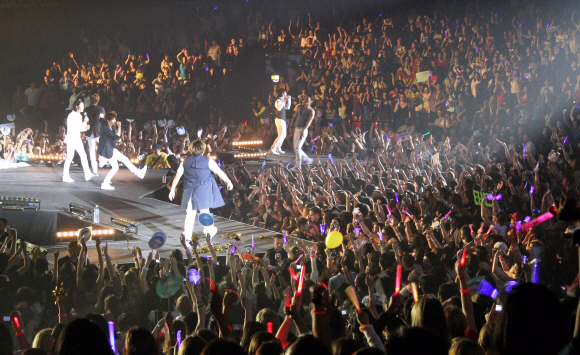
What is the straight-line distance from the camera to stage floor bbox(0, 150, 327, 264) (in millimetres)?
7852

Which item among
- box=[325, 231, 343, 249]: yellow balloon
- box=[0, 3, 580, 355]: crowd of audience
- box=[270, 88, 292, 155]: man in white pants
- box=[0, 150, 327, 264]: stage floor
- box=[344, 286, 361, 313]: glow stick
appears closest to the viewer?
box=[344, 286, 361, 313]: glow stick

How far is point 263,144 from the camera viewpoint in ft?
53.7

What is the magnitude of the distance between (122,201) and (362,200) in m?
4.52

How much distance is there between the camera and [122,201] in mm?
9680

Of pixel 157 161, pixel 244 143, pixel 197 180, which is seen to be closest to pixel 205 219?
pixel 197 180

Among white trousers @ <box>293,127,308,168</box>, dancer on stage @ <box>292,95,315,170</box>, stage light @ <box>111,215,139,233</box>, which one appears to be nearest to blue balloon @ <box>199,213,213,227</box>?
stage light @ <box>111,215,139,233</box>

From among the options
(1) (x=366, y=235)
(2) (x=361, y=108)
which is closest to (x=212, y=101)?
(2) (x=361, y=108)

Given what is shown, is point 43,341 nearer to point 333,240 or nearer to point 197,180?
point 333,240

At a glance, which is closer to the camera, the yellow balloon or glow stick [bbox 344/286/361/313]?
glow stick [bbox 344/286/361/313]

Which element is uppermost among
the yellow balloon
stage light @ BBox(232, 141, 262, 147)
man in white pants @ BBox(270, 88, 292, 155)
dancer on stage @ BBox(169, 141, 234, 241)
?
man in white pants @ BBox(270, 88, 292, 155)

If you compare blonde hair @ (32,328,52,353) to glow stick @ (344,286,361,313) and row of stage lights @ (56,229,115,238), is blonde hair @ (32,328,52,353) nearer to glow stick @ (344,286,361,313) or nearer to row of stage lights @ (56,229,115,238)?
glow stick @ (344,286,361,313)

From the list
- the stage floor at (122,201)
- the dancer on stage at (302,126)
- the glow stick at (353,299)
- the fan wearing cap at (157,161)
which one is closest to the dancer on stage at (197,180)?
the stage floor at (122,201)

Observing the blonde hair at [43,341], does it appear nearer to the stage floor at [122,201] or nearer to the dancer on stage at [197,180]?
the stage floor at [122,201]

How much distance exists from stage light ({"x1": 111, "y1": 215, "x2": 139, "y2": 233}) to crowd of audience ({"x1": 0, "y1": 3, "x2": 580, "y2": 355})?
1.03 meters
